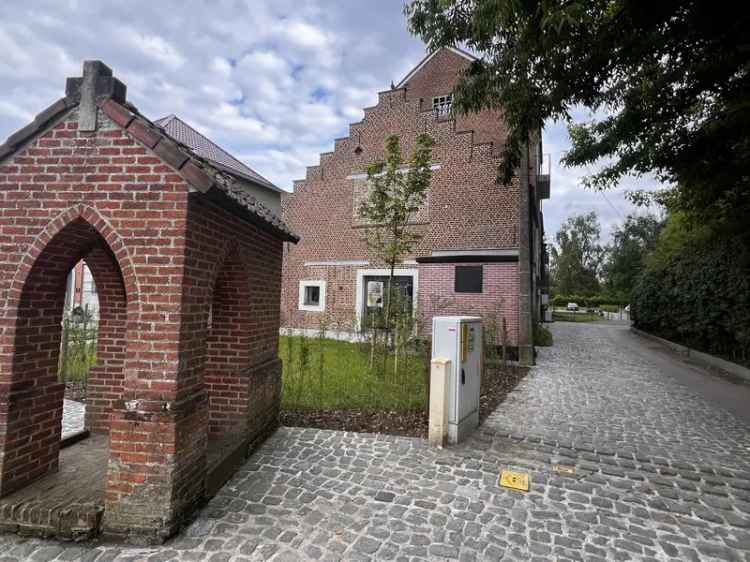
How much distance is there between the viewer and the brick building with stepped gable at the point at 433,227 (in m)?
11.7

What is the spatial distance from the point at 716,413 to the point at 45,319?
30.7ft

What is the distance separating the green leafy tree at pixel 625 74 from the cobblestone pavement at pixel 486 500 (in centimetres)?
474

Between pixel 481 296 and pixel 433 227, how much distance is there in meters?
3.61

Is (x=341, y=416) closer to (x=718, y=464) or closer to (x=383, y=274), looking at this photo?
(x=718, y=464)

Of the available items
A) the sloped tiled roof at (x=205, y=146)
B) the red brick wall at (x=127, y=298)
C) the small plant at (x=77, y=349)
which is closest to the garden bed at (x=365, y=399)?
the red brick wall at (x=127, y=298)

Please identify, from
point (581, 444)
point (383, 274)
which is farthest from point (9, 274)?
point (383, 274)

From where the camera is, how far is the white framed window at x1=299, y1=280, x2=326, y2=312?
16.2m

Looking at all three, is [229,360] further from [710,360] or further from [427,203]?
[710,360]

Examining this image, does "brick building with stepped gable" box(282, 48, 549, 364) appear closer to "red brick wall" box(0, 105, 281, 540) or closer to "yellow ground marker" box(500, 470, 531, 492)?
"yellow ground marker" box(500, 470, 531, 492)

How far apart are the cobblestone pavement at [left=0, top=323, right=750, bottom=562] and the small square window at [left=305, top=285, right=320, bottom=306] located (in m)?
11.4

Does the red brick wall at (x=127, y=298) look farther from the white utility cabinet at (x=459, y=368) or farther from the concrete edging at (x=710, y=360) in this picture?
the concrete edging at (x=710, y=360)

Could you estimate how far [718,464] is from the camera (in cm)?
449

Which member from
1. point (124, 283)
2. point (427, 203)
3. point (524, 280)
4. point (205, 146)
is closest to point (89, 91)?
point (124, 283)

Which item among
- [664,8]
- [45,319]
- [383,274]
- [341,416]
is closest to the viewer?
[45,319]
